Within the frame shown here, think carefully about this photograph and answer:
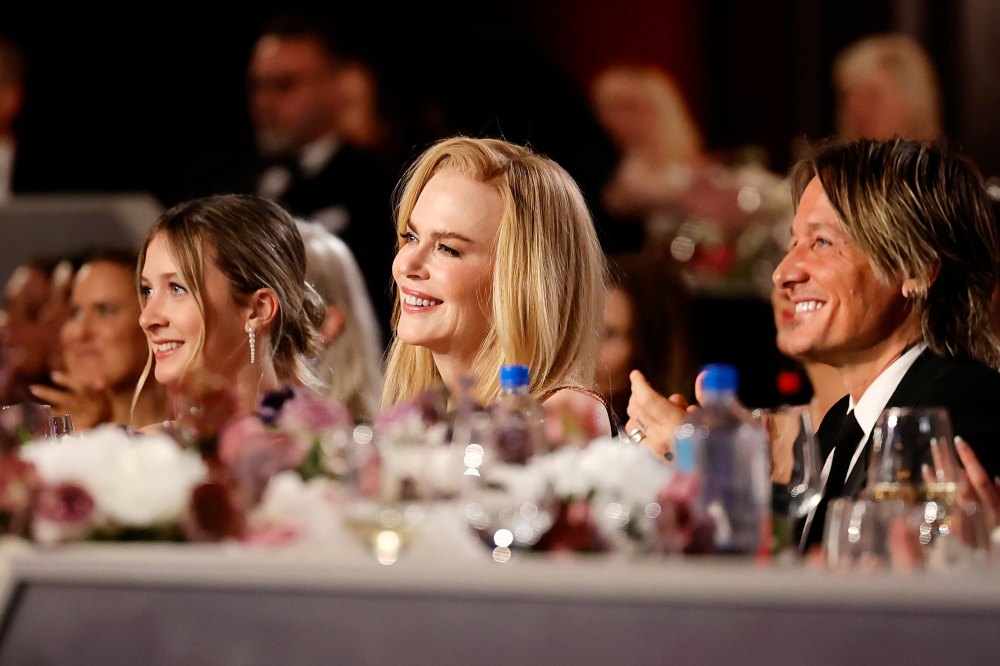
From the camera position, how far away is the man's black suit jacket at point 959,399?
2.79 meters

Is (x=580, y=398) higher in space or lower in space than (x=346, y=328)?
lower

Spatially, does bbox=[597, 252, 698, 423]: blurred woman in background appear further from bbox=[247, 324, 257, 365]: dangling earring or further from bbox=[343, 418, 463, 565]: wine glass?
bbox=[343, 418, 463, 565]: wine glass

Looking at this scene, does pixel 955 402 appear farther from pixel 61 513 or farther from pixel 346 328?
pixel 346 328

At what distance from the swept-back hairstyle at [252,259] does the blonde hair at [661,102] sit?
5.22m

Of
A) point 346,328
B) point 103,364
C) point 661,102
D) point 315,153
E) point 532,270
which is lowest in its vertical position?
point 103,364

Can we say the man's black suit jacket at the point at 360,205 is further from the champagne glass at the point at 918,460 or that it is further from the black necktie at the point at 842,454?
the champagne glass at the point at 918,460

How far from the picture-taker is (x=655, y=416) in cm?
268

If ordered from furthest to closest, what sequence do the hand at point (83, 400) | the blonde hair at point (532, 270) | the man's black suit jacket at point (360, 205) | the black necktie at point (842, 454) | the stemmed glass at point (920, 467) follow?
the man's black suit jacket at point (360, 205), the hand at point (83, 400), the blonde hair at point (532, 270), the black necktie at point (842, 454), the stemmed glass at point (920, 467)

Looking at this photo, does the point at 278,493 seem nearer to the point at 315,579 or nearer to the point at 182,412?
the point at 315,579

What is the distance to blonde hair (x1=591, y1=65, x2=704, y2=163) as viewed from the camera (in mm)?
8758

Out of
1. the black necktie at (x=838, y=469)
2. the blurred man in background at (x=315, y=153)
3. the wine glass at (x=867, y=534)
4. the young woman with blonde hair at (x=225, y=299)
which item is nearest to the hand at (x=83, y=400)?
the young woman with blonde hair at (x=225, y=299)

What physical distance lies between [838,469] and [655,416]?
479 mm

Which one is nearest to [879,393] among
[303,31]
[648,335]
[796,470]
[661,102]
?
[796,470]

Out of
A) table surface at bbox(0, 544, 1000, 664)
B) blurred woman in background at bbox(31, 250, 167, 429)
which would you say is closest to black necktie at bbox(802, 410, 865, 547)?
table surface at bbox(0, 544, 1000, 664)
